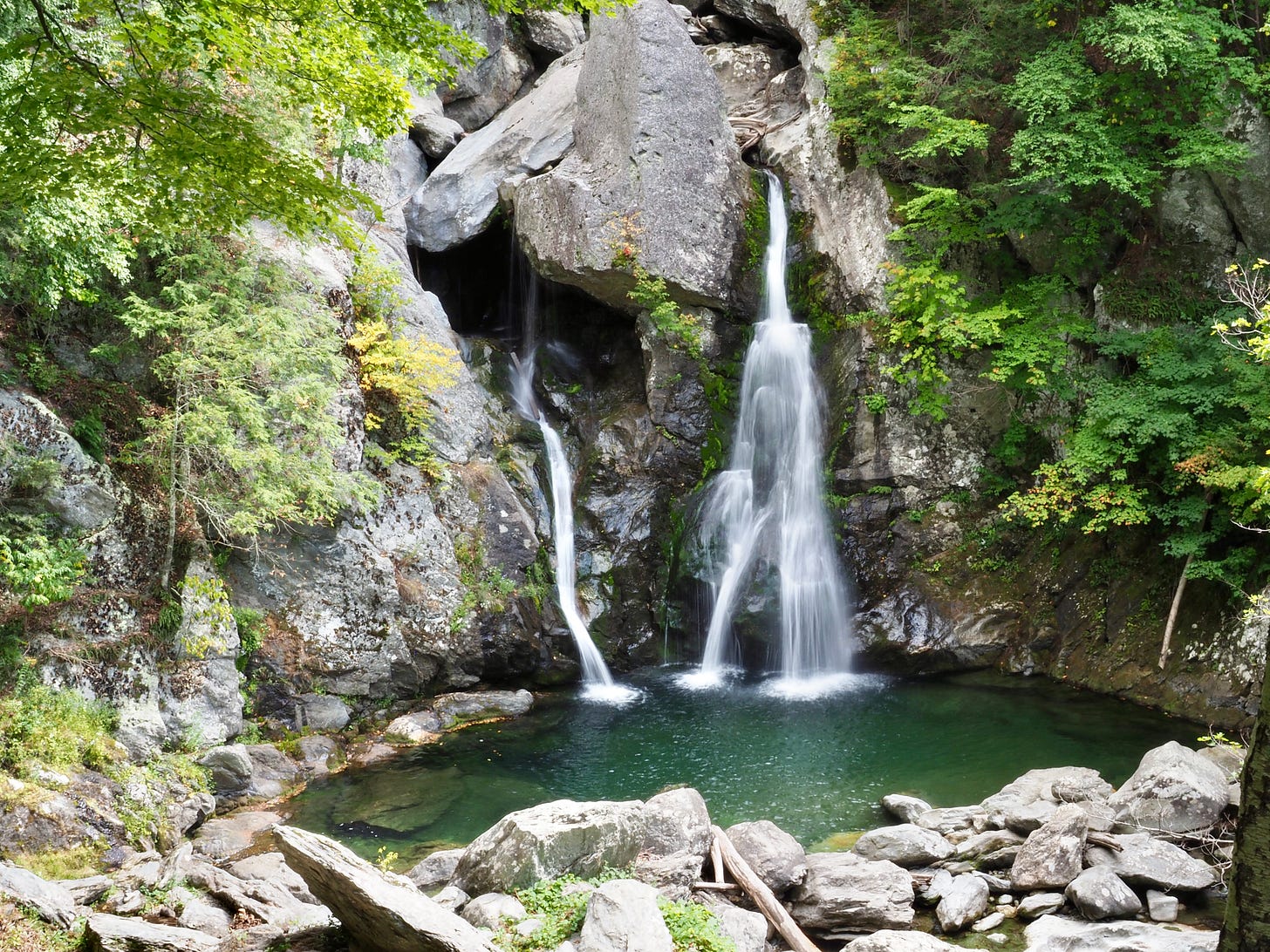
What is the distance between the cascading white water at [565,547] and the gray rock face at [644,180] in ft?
8.35

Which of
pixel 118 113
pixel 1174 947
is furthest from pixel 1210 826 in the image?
pixel 118 113

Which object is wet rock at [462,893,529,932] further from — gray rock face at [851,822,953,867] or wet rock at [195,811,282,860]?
gray rock face at [851,822,953,867]

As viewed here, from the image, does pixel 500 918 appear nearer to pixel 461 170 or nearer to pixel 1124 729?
pixel 1124 729

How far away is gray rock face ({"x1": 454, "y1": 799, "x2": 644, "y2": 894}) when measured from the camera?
660 cm

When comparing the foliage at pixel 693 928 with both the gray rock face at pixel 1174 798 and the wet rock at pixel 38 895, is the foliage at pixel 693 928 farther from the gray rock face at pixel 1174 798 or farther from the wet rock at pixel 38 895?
the gray rock face at pixel 1174 798

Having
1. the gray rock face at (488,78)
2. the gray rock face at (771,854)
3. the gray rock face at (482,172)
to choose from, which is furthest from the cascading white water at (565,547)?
the gray rock face at (488,78)

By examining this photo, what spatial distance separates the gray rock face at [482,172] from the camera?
18953 millimetres

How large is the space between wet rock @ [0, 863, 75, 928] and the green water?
3604 mm

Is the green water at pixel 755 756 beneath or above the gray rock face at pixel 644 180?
beneath

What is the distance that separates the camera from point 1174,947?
6.12 meters

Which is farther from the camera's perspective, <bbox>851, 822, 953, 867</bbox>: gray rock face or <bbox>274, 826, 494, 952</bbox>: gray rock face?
<bbox>851, 822, 953, 867</bbox>: gray rock face

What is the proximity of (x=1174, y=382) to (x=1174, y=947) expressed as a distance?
29.1 feet

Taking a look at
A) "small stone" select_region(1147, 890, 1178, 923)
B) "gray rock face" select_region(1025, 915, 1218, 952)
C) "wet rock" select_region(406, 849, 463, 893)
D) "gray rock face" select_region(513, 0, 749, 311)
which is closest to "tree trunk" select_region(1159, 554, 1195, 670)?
"small stone" select_region(1147, 890, 1178, 923)

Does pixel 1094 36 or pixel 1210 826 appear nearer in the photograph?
pixel 1210 826
